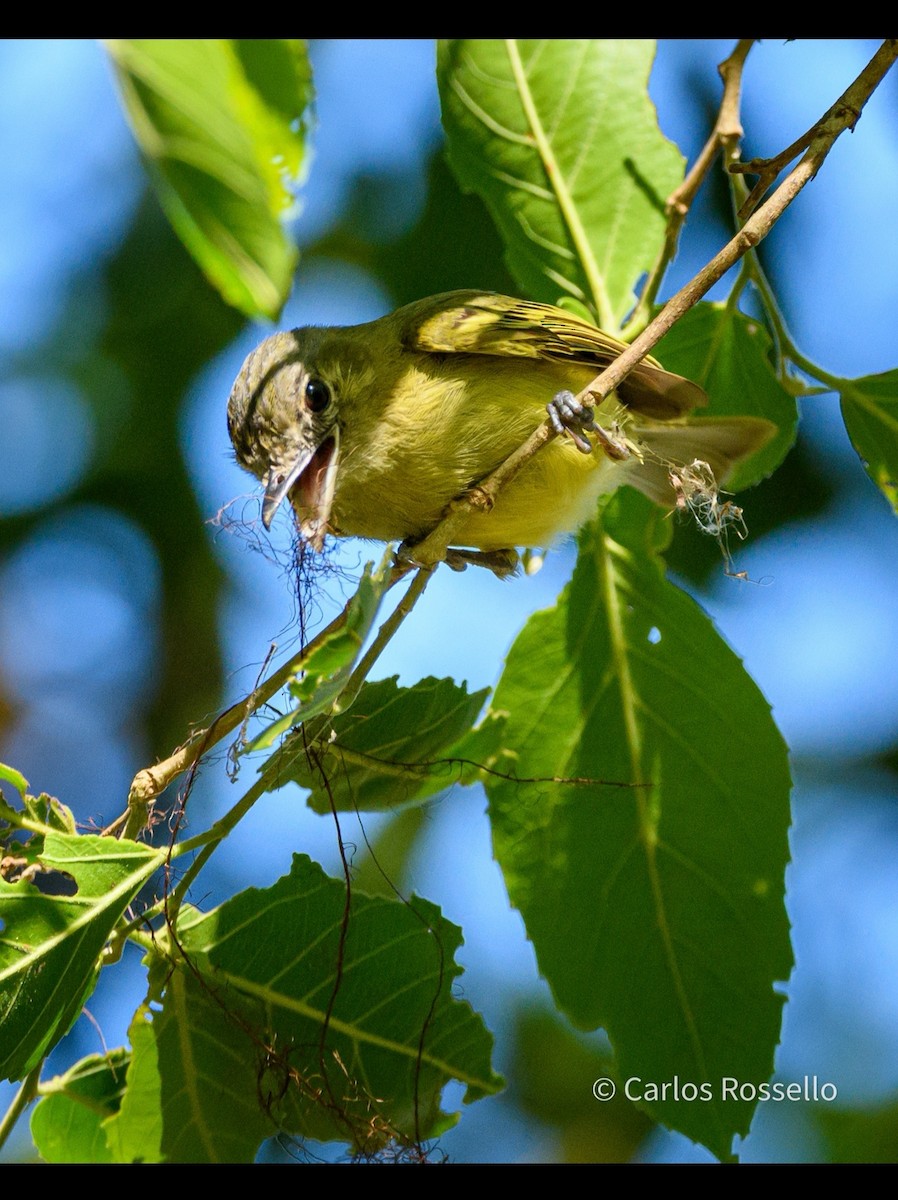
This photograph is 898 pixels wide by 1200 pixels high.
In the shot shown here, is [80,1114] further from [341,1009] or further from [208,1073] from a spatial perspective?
[341,1009]

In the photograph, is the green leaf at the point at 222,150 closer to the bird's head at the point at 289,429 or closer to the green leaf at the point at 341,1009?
the green leaf at the point at 341,1009

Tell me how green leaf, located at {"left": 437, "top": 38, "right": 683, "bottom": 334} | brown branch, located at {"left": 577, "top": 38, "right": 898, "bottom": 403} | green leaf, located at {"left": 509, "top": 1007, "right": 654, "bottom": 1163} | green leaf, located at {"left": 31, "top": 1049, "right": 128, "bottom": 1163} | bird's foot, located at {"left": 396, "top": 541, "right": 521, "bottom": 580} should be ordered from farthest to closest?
1. green leaf, located at {"left": 509, "top": 1007, "right": 654, "bottom": 1163}
2. bird's foot, located at {"left": 396, "top": 541, "right": 521, "bottom": 580}
3. green leaf, located at {"left": 437, "top": 38, "right": 683, "bottom": 334}
4. green leaf, located at {"left": 31, "top": 1049, "right": 128, "bottom": 1163}
5. brown branch, located at {"left": 577, "top": 38, "right": 898, "bottom": 403}

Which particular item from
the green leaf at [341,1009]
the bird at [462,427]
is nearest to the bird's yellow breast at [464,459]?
the bird at [462,427]

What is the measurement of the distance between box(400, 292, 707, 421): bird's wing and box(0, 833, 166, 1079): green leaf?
1.84 meters

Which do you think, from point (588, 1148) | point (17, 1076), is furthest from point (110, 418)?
point (588, 1148)

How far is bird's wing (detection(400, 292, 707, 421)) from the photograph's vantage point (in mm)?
3404

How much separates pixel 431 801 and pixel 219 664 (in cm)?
269

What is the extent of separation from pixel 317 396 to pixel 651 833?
162cm

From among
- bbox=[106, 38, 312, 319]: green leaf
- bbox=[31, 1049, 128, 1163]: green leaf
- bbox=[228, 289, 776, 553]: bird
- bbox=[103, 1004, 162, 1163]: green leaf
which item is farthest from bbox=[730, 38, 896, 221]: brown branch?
bbox=[31, 1049, 128, 1163]: green leaf

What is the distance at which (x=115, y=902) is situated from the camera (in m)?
2.43

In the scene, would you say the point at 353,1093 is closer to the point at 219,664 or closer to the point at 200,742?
the point at 200,742

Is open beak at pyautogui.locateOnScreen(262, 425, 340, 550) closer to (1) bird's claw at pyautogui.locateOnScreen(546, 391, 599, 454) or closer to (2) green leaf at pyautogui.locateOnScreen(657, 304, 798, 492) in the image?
(1) bird's claw at pyautogui.locateOnScreen(546, 391, 599, 454)

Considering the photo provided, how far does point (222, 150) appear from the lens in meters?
1.04

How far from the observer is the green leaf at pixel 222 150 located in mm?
1038
